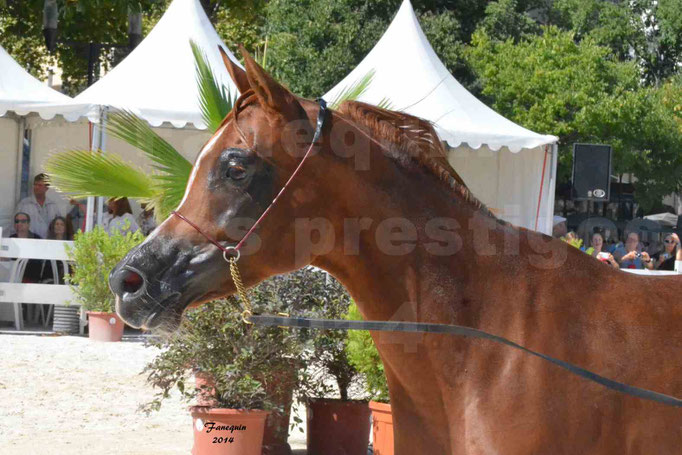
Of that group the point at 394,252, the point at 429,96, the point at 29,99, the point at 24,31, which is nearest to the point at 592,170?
the point at 429,96

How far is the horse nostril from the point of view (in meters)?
2.44

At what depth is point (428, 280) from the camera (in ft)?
8.46

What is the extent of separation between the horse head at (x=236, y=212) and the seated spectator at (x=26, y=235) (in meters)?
10.2

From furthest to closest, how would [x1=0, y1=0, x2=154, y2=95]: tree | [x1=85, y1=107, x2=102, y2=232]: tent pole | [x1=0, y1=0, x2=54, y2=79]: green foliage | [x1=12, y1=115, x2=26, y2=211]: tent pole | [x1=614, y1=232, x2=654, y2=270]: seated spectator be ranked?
[x1=0, y1=0, x2=54, y2=79]: green foliage
[x1=0, y1=0, x2=154, y2=95]: tree
[x1=12, y1=115, x2=26, y2=211]: tent pole
[x1=614, y1=232, x2=654, y2=270]: seated spectator
[x1=85, y1=107, x2=102, y2=232]: tent pole

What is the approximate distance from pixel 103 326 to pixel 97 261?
0.79m

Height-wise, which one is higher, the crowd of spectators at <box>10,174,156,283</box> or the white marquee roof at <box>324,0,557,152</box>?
the white marquee roof at <box>324,0,557,152</box>

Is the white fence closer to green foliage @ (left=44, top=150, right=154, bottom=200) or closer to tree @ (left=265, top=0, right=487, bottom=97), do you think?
green foliage @ (left=44, top=150, right=154, bottom=200)

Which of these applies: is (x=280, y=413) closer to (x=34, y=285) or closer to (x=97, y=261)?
(x=97, y=261)

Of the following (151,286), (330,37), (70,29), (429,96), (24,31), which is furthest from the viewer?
(330,37)

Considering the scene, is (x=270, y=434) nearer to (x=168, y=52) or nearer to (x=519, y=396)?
(x=519, y=396)

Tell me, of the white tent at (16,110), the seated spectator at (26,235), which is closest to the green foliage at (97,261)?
the seated spectator at (26,235)

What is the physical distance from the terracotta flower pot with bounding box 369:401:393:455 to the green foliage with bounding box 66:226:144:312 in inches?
222

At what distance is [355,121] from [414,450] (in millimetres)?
1032
